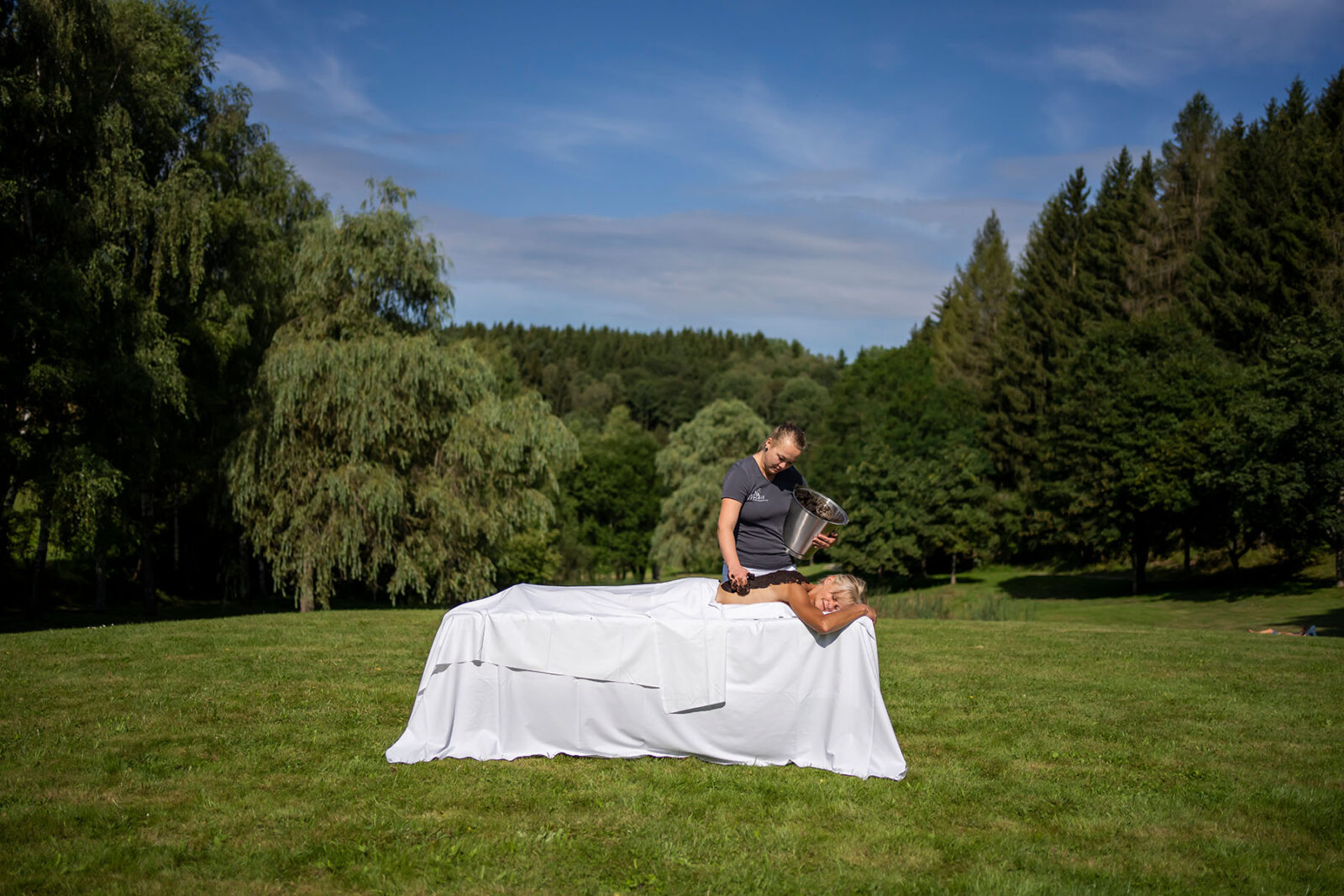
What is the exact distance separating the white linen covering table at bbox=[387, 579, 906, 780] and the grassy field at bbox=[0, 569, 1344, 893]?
19 cm

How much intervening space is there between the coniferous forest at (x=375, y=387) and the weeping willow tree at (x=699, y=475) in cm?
17

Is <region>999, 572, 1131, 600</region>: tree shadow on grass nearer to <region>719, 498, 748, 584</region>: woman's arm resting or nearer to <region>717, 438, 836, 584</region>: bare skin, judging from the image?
<region>717, 438, 836, 584</region>: bare skin

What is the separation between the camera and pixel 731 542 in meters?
6.34

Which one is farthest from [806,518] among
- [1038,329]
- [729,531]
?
[1038,329]

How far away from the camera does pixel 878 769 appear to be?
5734 millimetres

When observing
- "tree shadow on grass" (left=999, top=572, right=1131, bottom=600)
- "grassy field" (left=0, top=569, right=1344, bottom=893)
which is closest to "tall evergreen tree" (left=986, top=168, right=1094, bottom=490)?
"tree shadow on grass" (left=999, top=572, right=1131, bottom=600)

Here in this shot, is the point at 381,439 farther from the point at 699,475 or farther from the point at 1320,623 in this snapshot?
the point at 699,475

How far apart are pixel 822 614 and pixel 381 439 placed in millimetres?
15676

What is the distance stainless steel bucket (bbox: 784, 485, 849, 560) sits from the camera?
21.6ft

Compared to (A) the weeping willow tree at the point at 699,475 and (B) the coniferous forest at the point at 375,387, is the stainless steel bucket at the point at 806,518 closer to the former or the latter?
(B) the coniferous forest at the point at 375,387

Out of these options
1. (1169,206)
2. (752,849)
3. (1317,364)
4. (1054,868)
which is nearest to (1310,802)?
(1054,868)

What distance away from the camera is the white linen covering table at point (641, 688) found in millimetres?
5914

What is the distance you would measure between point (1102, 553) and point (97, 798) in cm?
4595

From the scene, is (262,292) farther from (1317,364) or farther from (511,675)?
(1317,364)
